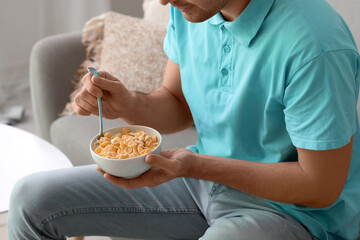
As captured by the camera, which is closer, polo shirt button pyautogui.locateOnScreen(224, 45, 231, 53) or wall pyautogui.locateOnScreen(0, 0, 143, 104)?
polo shirt button pyautogui.locateOnScreen(224, 45, 231, 53)

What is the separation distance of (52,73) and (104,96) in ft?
2.93

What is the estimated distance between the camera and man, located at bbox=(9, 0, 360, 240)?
37.1 inches

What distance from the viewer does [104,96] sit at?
118 centimetres

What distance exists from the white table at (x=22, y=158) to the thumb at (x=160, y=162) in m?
0.56

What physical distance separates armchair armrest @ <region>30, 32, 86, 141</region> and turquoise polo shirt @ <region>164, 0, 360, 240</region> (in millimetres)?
857

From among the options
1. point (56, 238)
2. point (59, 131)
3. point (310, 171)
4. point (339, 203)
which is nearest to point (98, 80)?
point (56, 238)

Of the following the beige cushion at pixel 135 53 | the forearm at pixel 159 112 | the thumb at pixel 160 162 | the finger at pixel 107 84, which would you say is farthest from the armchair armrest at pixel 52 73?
the thumb at pixel 160 162

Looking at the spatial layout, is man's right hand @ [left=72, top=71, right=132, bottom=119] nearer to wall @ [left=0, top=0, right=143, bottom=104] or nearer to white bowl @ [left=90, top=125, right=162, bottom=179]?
white bowl @ [left=90, top=125, right=162, bottom=179]

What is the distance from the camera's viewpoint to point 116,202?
1.15 meters

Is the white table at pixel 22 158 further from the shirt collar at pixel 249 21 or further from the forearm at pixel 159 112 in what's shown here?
the shirt collar at pixel 249 21

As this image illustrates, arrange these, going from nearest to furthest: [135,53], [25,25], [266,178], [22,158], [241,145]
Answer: [266,178] → [241,145] → [22,158] → [135,53] → [25,25]

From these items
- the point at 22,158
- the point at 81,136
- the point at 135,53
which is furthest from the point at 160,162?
the point at 135,53

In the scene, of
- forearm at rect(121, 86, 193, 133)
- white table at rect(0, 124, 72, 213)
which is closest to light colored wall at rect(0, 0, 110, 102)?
white table at rect(0, 124, 72, 213)

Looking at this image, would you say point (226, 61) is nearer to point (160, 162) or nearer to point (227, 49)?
point (227, 49)
